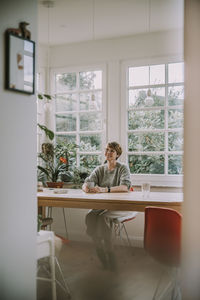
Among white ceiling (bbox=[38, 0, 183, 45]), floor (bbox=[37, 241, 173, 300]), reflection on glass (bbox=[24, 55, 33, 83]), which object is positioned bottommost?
floor (bbox=[37, 241, 173, 300])

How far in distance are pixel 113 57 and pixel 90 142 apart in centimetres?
118

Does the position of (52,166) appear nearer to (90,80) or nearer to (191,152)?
(90,80)

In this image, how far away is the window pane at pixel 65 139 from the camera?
16.0 ft

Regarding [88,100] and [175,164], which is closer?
[175,164]

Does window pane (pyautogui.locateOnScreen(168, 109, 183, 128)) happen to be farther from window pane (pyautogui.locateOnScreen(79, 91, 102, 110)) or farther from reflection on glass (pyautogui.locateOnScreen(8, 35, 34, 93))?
reflection on glass (pyautogui.locateOnScreen(8, 35, 34, 93))

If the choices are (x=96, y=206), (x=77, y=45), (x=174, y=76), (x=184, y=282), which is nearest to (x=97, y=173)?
(x=96, y=206)

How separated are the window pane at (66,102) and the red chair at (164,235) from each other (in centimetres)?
281

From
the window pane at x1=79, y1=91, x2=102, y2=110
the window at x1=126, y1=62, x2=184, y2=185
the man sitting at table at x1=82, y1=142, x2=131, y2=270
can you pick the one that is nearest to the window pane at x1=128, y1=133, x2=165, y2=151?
the window at x1=126, y1=62, x2=184, y2=185

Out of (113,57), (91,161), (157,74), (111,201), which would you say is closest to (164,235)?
(111,201)

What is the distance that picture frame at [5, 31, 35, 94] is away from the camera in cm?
157

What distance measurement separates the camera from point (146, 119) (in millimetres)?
4484

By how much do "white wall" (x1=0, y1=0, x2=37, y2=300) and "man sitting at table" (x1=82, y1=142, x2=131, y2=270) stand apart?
5.99ft

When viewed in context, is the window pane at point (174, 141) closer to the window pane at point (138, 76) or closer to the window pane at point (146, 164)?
the window pane at point (146, 164)

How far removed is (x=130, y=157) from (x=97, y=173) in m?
0.84
